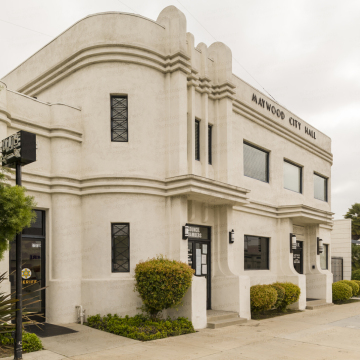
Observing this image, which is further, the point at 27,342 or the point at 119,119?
the point at 119,119

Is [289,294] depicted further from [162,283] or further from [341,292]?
[162,283]

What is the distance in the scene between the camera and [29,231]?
38.0 feet

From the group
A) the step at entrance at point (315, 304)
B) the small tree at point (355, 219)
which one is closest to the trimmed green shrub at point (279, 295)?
the step at entrance at point (315, 304)

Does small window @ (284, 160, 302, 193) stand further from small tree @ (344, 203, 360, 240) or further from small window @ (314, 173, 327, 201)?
small tree @ (344, 203, 360, 240)

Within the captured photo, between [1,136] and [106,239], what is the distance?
3849 mm

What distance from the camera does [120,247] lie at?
39.2 feet

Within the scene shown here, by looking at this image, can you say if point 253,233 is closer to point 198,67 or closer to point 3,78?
point 198,67

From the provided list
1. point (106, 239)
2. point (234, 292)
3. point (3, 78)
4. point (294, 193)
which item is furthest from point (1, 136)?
point (294, 193)

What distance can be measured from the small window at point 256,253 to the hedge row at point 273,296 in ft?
3.76

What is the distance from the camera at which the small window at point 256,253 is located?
16050 mm

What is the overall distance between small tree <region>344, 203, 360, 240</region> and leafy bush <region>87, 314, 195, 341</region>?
98.9 feet

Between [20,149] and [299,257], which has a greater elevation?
[20,149]

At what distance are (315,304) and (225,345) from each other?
9.14 m

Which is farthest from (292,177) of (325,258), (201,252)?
(201,252)
